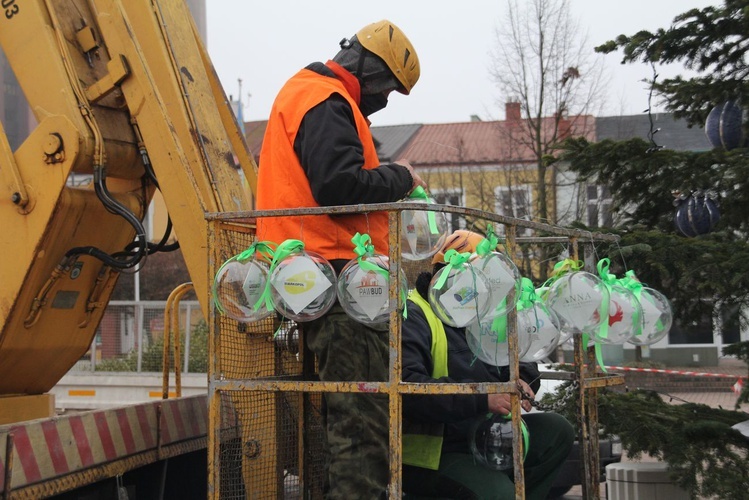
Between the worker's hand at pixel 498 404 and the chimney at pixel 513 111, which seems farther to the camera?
the chimney at pixel 513 111

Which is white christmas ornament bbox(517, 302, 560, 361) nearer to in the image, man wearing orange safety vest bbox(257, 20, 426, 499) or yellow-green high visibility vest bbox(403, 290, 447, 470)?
yellow-green high visibility vest bbox(403, 290, 447, 470)

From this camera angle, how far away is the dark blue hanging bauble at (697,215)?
6078 mm

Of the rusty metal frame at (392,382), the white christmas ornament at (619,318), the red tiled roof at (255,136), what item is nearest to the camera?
the rusty metal frame at (392,382)

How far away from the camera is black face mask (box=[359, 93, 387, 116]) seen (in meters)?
3.94

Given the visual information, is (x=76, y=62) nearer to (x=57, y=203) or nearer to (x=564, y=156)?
(x=57, y=203)

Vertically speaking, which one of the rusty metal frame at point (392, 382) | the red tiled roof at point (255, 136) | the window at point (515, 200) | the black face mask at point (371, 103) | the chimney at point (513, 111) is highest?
the red tiled roof at point (255, 136)

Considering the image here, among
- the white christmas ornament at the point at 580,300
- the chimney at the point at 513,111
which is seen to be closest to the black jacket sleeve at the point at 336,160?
the white christmas ornament at the point at 580,300

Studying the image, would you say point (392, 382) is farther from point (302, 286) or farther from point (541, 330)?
point (541, 330)

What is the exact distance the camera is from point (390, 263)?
3.18 m

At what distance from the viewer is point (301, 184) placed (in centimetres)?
364

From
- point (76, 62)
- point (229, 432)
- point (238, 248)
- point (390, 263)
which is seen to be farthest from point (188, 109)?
point (390, 263)

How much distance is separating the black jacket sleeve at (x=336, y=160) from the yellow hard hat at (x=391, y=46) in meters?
0.39

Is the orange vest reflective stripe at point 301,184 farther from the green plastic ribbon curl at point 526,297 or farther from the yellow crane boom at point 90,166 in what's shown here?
the yellow crane boom at point 90,166

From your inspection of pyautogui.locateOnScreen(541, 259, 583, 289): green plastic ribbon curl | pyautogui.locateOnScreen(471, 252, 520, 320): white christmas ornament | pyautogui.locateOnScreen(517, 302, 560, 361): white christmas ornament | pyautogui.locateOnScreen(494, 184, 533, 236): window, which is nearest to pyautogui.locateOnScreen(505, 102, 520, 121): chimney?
pyautogui.locateOnScreen(494, 184, 533, 236): window
